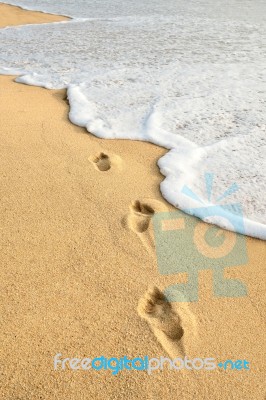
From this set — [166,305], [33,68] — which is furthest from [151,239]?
[33,68]

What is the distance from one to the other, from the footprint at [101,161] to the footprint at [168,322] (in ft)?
3.24

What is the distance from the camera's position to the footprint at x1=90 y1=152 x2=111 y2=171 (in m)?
2.37

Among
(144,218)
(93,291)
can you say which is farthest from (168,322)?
(144,218)

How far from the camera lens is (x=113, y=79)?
3904 millimetres

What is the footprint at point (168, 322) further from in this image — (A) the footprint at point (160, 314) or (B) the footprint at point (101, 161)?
(B) the footprint at point (101, 161)

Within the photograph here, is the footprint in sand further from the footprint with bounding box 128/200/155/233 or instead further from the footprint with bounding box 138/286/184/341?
the footprint with bounding box 138/286/184/341

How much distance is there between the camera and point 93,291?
157 centimetres

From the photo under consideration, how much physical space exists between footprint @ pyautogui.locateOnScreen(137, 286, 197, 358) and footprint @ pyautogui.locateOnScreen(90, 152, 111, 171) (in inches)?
38.8

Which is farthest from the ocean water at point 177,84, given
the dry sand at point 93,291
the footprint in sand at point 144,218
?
the dry sand at point 93,291

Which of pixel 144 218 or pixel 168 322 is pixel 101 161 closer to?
pixel 144 218

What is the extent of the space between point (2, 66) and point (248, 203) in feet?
11.2

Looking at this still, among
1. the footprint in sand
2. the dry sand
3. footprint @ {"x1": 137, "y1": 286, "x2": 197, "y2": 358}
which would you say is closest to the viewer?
the dry sand

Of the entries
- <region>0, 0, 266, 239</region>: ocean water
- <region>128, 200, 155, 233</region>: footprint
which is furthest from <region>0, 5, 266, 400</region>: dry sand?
<region>0, 0, 266, 239</region>: ocean water

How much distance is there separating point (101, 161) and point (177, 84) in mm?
1710
